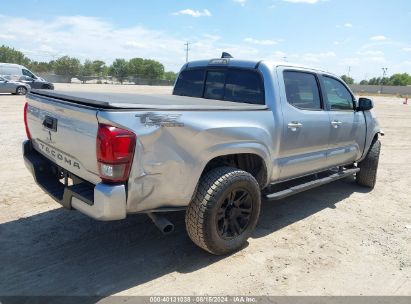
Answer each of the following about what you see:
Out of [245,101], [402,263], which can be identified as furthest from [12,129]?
[402,263]

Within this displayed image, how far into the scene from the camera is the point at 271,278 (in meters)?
3.31

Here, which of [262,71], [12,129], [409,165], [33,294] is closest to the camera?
[33,294]

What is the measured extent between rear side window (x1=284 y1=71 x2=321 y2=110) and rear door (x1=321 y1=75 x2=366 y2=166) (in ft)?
0.67

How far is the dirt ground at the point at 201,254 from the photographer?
3.13 metres

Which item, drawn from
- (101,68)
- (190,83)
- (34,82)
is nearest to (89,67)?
(101,68)

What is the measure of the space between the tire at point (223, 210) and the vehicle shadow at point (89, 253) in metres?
0.25

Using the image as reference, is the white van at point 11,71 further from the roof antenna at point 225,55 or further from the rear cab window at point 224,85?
the roof antenna at point 225,55

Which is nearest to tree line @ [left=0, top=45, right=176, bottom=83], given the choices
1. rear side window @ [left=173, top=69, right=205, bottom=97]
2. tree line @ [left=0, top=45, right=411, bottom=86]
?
tree line @ [left=0, top=45, right=411, bottom=86]

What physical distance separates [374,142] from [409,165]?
253 cm

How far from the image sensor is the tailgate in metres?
2.84

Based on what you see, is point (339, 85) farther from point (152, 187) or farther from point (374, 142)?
point (152, 187)

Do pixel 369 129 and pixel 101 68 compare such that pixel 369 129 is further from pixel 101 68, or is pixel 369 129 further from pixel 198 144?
pixel 101 68

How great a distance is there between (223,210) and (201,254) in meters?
0.52

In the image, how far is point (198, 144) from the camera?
315 centimetres
